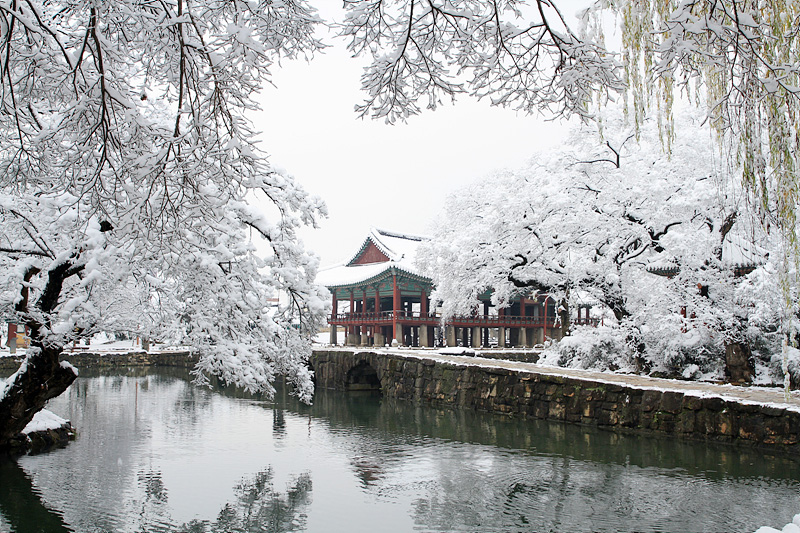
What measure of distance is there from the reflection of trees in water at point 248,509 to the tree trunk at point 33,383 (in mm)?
1884

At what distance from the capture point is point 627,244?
58.2 ft

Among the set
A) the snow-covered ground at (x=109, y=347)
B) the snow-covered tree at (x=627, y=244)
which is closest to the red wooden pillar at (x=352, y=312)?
the snow-covered ground at (x=109, y=347)

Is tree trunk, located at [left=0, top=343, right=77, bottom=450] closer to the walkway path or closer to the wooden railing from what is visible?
the walkway path

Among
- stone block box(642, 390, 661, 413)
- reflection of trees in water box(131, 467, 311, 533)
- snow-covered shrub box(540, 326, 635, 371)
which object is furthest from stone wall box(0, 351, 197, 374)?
stone block box(642, 390, 661, 413)

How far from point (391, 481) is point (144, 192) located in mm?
6897

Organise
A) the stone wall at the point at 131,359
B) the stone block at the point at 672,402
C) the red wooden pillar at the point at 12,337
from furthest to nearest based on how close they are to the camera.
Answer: the stone wall at the point at 131,359 → the red wooden pillar at the point at 12,337 → the stone block at the point at 672,402

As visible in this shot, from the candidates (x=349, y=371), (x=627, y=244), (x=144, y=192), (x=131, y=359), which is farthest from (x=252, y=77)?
(x=131, y=359)

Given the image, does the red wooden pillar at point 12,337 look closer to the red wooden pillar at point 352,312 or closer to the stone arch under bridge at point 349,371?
the red wooden pillar at point 352,312

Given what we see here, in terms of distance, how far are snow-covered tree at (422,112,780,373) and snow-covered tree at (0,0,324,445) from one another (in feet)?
31.4

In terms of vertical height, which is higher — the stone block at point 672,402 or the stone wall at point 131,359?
the stone block at point 672,402

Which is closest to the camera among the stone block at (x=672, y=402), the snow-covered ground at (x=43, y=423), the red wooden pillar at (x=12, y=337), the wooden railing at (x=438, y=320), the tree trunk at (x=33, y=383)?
the tree trunk at (x=33, y=383)

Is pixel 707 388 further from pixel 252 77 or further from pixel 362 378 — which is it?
pixel 362 378

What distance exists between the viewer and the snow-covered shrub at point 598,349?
17.0m

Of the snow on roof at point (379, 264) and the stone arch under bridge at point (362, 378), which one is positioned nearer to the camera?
the stone arch under bridge at point (362, 378)
